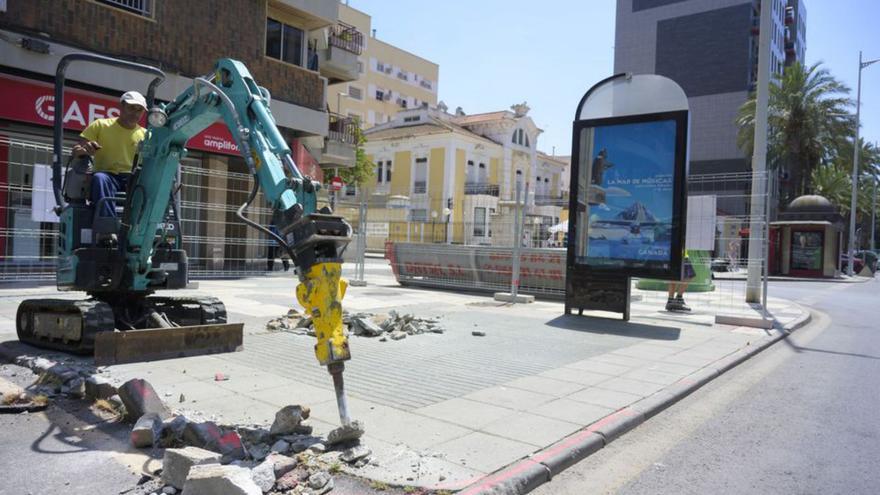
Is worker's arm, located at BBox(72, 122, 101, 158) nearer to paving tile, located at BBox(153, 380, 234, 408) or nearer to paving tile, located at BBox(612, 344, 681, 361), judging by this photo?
paving tile, located at BBox(153, 380, 234, 408)

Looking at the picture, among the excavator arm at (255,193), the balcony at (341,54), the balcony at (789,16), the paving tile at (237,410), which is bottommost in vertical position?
the paving tile at (237,410)

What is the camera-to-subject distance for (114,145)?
6344 mm

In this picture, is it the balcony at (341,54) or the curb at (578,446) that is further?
the balcony at (341,54)

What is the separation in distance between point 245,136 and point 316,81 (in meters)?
16.6

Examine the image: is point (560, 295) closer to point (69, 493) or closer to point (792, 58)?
point (69, 493)

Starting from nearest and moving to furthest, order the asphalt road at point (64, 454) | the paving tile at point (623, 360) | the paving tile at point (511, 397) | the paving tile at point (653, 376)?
the asphalt road at point (64, 454)
the paving tile at point (511, 397)
the paving tile at point (653, 376)
the paving tile at point (623, 360)

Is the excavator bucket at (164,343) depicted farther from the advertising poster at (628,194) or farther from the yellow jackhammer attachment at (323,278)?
the advertising poster at (628,194)

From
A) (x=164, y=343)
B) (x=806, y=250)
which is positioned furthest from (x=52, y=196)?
(x=806, y=250)

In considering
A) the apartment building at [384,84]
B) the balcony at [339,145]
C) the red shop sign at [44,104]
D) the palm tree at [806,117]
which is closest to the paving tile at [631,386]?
the red shop sign at [44,104]

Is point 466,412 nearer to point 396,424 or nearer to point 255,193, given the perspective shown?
point 396,424

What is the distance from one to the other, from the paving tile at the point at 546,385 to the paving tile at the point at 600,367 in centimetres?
77

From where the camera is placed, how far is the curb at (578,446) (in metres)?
3.60

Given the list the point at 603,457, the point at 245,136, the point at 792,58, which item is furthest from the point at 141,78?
the point at 792,58

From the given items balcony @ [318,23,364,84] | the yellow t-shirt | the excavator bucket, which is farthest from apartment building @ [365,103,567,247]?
the yellow t-shirt
